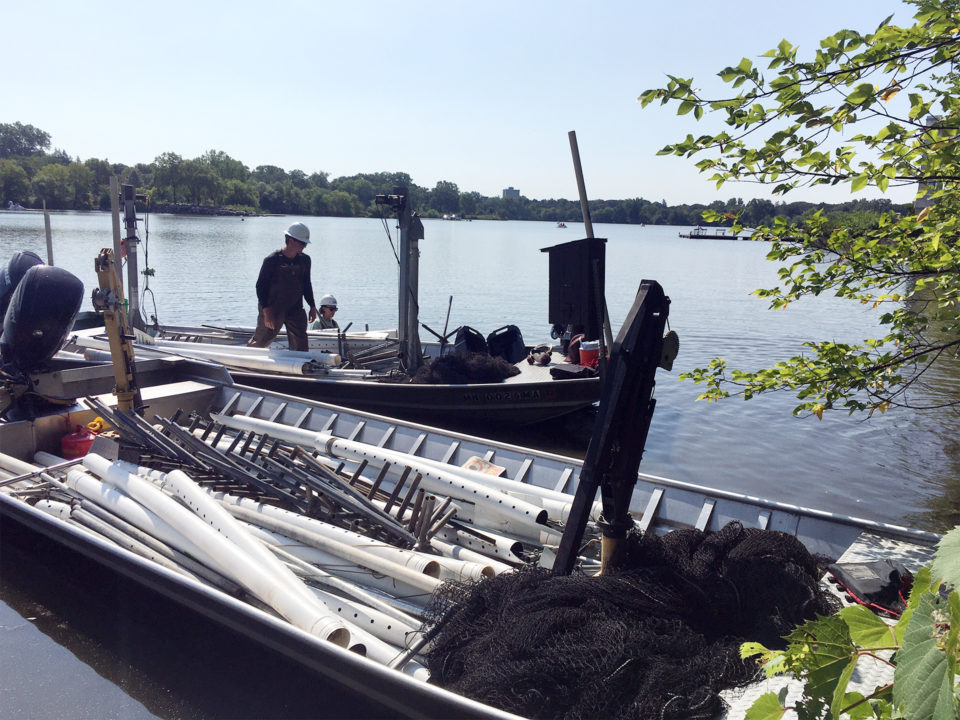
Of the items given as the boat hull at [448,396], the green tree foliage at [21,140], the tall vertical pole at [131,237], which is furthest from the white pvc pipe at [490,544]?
the green tree foliage at [21,140]

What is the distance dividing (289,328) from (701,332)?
16834 mm

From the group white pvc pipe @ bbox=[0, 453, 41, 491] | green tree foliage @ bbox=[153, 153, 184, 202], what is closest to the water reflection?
white pvc pipe @ bbox=[0, 453, 41, 491]

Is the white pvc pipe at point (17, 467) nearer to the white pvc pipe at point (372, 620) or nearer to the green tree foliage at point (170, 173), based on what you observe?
the white pvc pipe at point (372, 620)

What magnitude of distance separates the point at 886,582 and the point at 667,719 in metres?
1.83

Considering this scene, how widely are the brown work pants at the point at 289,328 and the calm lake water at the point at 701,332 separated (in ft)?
13.8

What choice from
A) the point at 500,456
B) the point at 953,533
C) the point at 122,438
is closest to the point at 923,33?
the point at 953,533

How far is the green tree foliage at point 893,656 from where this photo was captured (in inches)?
36.6

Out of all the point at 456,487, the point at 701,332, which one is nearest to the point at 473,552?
the point at 456,487

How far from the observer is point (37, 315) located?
695cm

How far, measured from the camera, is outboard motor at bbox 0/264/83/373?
6.91 m

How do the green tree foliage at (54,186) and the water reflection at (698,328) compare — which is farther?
the green tree foliage at (54,186)

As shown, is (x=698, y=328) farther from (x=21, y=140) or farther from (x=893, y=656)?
(x=21, y=140)

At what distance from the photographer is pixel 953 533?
1.04 m

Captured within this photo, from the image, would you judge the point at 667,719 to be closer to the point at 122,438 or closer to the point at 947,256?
the point at 947,256
